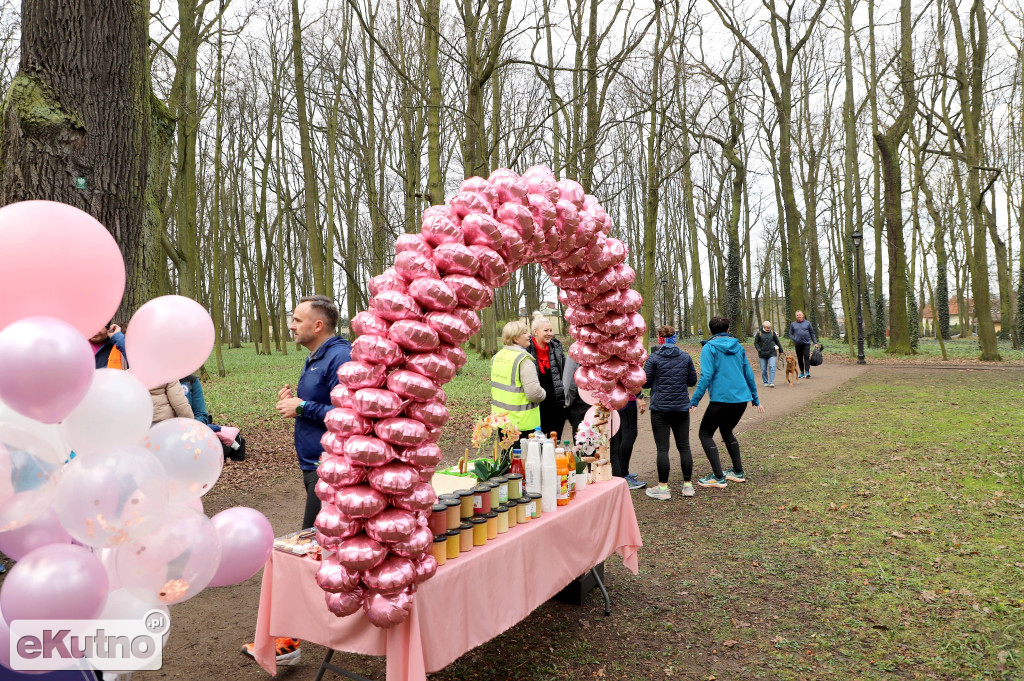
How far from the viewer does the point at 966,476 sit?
275 inches

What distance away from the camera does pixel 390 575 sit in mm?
2631

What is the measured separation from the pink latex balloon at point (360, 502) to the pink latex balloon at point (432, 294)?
88 cm

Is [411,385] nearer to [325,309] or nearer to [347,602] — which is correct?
[347,602]

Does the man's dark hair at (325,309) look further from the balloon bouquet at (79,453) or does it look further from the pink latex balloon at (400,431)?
the balloon bouquet at (79,453)

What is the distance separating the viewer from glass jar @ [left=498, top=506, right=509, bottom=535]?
346 cm

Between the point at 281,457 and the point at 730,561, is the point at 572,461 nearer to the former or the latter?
the point at 730,561

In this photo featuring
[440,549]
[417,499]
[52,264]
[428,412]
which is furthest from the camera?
[440,549]

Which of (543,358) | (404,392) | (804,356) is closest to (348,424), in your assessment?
(404,392)

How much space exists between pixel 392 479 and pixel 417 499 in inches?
6.4

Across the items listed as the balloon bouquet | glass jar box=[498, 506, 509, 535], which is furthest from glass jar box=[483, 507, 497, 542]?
the balloon bouquet

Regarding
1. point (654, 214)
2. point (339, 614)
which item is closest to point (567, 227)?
point (339, 614)

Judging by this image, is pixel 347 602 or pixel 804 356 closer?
pixel 347 602

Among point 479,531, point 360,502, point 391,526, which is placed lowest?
point 479,531

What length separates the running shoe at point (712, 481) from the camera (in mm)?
7160
